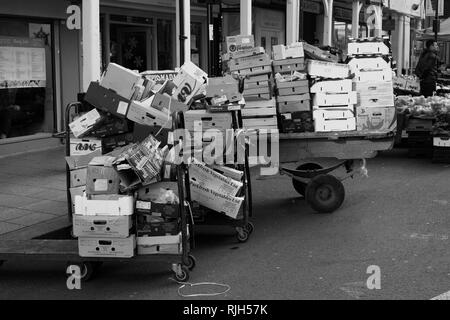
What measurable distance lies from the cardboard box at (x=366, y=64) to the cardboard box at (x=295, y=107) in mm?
1366

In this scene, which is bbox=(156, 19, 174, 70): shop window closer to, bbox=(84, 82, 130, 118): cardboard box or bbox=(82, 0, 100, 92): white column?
bbox=(82, 0, 100, 92): white column

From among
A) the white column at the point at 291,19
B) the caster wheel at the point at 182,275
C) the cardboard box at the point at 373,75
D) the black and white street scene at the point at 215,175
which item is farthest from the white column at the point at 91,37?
the white column at the point at 291,19

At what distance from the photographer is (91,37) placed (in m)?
9.10

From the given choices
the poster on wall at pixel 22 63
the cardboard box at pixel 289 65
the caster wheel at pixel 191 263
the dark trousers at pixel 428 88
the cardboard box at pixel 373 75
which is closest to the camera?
the caster wheel at pixel 191 263

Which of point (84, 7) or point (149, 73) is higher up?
point (84, 7)

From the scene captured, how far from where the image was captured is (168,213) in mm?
5203

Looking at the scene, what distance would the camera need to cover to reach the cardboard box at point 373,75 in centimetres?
864

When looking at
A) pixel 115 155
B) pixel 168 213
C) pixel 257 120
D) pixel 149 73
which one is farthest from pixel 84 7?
pixel 168 213

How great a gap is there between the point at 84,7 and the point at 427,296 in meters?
6.34

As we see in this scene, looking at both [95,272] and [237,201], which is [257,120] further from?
[95,272]

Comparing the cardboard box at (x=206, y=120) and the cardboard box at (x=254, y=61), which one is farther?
the cardboard box at (x=254, y=61)

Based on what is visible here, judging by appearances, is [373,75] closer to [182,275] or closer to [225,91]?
[225,91]

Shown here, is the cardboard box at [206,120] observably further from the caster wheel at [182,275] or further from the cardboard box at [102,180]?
the caster wheel at [182,275]
